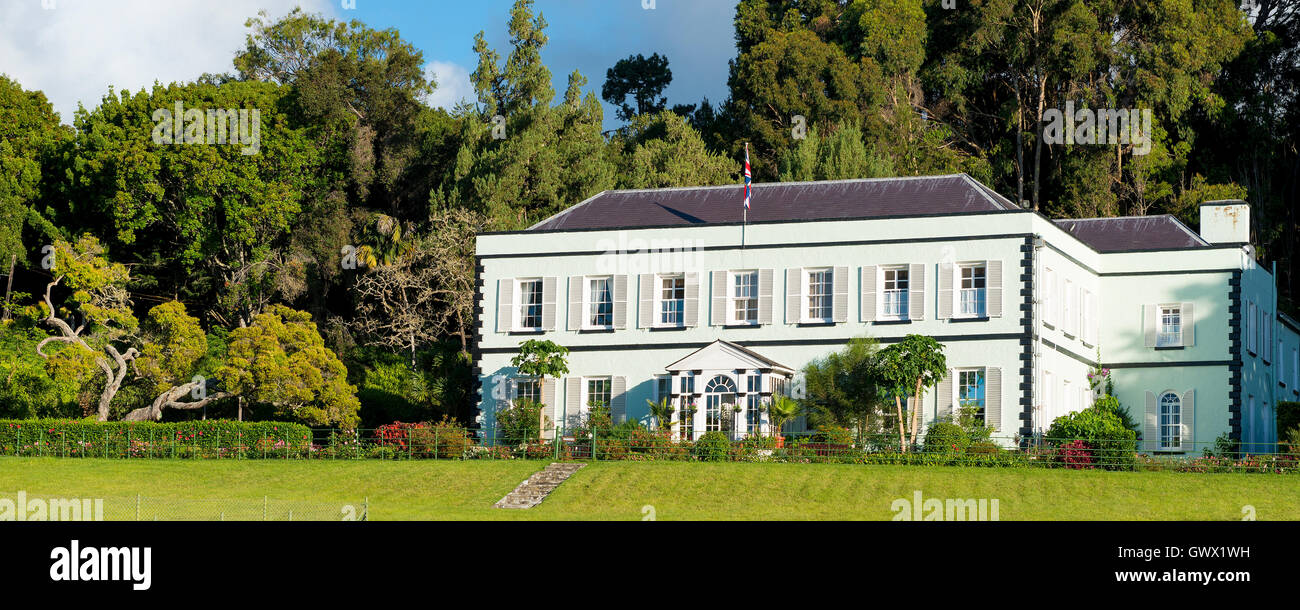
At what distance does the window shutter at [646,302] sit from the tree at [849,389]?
4.93 meters

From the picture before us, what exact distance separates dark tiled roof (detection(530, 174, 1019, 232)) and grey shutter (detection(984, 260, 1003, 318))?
177cm

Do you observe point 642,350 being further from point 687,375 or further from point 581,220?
point 581,220

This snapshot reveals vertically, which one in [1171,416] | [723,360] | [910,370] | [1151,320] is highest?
[1151,320]

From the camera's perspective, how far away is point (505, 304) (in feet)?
157

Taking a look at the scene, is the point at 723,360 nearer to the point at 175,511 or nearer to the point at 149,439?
the point at 149,439

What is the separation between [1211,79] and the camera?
6188 centimetres

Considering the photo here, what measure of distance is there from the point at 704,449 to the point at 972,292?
821 centimetres

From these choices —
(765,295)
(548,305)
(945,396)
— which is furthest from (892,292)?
(548,305)

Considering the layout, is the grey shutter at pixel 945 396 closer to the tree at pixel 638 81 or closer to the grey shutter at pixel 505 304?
the grey shutter at pixel 505 304

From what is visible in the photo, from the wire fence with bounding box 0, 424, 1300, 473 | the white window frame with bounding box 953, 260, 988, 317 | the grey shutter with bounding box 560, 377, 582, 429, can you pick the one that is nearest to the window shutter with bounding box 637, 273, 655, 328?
the grey shutter with bounding box 560, 377, 582, 429

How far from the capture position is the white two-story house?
4366cm

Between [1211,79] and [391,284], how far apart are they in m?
30.1

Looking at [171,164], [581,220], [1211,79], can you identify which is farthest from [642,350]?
[1211,79]

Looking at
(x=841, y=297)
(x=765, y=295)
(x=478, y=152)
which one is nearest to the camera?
(x=841, y=297)
